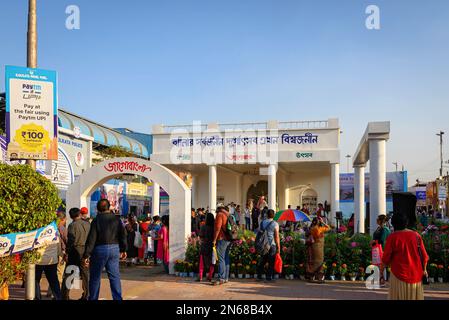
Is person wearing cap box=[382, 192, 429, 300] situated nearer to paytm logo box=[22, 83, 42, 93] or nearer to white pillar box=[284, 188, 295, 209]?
paytm logo box=[22, 83, 42, 93]

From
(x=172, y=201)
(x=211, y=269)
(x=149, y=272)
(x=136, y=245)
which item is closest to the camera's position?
(x=211, y=269)

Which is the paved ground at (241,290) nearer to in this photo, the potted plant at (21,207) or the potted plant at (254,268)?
the potted plant at (254,268)

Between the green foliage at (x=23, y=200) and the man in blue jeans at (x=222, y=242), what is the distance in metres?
3.69

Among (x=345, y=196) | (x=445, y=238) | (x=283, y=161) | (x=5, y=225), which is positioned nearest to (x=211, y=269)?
(x=5, y=225)

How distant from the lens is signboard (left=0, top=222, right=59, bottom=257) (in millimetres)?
6824

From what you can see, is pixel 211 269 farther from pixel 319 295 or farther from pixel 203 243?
pixel 319 295

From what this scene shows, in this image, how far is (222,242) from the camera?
399 inches

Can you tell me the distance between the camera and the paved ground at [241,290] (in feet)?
28.4

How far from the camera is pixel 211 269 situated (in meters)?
10.3

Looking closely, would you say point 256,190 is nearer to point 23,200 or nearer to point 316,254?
point 316,254

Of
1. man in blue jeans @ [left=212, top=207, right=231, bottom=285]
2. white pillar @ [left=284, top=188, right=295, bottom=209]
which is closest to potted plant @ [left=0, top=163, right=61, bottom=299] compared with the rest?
man in blue jeans @ [left=212, top=207, right=231, bottom=285]

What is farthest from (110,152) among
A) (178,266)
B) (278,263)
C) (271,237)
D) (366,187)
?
(278,263)

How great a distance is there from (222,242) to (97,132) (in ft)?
82.9

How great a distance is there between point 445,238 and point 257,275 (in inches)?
178
